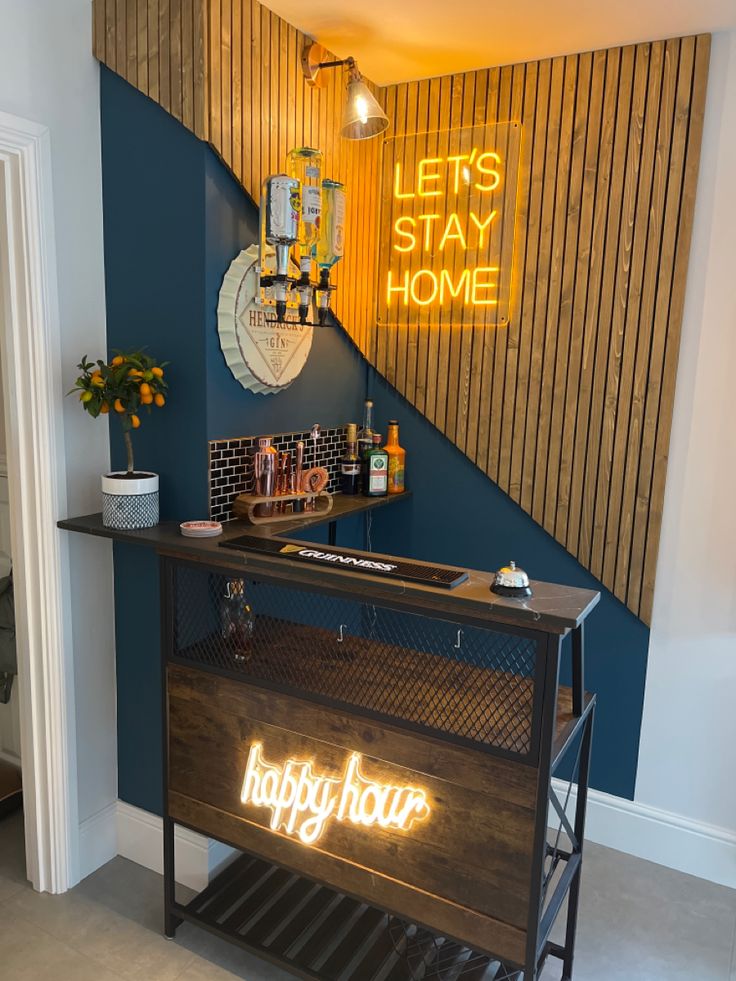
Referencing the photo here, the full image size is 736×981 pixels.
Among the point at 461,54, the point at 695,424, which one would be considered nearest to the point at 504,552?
the point at 695,424

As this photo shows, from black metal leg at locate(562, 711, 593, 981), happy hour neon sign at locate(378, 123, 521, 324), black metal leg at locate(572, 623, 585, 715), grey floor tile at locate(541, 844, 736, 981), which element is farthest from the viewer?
happy hour neon sign at locate(378, 123, 521, 324)

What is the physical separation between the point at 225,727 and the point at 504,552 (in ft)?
A: 4.26

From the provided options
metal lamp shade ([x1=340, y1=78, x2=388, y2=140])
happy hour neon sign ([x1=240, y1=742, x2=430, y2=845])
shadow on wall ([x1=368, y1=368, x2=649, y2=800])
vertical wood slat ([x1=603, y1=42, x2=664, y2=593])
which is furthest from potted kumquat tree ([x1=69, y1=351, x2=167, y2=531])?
vertical wood slat ([x1=603, y1=42, x2=664, y2=593])

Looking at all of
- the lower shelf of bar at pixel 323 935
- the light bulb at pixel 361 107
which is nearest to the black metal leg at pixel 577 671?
the lower shelf of bar at pixel 323 935

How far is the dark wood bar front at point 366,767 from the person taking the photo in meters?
1.71

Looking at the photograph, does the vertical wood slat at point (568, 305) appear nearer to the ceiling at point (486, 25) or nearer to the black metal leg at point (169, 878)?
the ceiling at point (486, 25)

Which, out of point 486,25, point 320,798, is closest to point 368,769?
point 320,798

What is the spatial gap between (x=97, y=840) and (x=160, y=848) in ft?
0.76

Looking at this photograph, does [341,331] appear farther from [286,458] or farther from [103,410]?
[103,410]

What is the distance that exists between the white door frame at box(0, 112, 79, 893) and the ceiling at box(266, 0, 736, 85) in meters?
0.94

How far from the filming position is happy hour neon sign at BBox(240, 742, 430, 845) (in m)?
1.85

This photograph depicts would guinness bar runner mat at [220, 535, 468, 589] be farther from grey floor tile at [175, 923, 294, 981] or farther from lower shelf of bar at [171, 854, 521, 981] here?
grey floor tile at [175, 923, 294, 981]

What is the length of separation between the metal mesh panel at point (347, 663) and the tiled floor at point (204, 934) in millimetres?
882

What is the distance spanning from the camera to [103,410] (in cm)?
217
